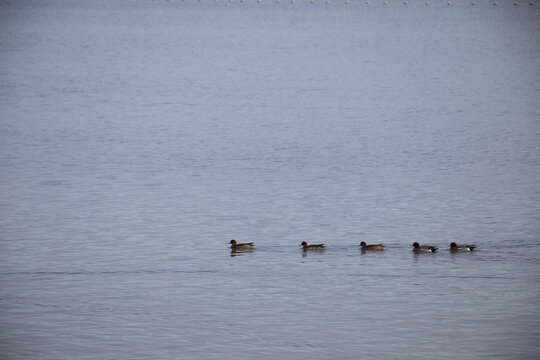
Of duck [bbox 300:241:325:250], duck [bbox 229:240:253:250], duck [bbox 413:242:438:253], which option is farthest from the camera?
duck [bbox 229:240:253:250]

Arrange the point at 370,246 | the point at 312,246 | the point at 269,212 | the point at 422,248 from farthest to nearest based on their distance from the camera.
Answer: the point at 269,212
the point at 312,246
the point at 370,246
the point at 422,248

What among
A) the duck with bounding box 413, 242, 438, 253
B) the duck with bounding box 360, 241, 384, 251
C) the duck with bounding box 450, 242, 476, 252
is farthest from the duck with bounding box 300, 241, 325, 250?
the duck with bounding box 450, 242, 476, 252

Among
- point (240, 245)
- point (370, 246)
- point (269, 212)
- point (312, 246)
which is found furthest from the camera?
point (269, 212)

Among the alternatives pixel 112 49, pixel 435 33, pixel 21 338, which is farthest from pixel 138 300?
pixel 435 33

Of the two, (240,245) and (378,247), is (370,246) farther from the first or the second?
(240,245)

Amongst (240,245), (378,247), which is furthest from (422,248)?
(240,245)

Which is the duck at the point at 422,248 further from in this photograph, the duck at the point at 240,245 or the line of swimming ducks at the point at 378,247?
the duck at the point at 240,245

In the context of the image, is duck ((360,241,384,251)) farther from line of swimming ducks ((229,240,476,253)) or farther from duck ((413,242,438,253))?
duck ((413,242,438,253))

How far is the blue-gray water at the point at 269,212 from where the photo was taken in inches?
919

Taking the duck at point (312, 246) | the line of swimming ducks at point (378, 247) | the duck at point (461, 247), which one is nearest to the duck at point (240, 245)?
the line of swimming ducks at point (378, 247)

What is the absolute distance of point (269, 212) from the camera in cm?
3572

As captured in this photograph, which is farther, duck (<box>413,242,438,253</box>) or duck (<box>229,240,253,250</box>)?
duck (<box>229,240,253,250</box>)

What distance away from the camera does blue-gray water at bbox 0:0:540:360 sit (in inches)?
919

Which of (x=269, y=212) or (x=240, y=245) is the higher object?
(x=269, y=212)
